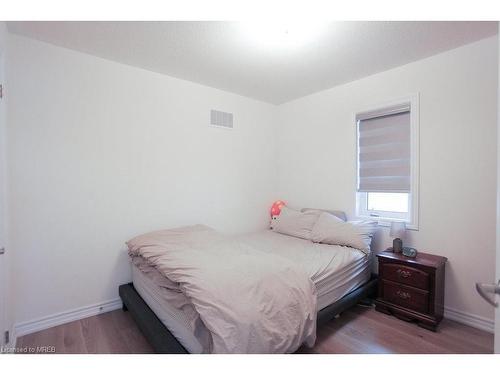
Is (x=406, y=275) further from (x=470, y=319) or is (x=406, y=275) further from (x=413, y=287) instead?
(x=470, y=319)

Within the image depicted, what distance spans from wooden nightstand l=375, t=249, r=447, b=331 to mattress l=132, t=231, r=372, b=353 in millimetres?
220

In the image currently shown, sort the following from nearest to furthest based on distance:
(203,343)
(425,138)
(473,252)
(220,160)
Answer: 1. (203,343)
2. (473,252)
3. (425,138)
4. (220,160)

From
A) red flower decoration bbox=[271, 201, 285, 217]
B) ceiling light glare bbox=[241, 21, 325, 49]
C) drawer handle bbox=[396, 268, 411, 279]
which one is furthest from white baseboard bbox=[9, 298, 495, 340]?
ceiling light glare bbox=[241, 21, 325, 49]

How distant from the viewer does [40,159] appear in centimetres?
205

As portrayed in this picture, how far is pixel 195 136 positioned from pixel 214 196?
0.79 m

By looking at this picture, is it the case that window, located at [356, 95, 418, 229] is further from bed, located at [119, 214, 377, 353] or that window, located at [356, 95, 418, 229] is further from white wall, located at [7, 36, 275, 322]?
white wall, located at [7, 36, 275, 322]

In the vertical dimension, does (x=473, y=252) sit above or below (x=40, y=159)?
below

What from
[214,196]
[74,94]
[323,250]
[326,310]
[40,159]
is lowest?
[326,310]

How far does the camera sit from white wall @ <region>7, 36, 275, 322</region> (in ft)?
6.56

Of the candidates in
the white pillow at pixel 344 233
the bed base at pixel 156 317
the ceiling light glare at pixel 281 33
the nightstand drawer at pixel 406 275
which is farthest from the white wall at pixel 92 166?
the nightstand drawer at pixel 406 275

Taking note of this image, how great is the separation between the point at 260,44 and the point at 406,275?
241 cm

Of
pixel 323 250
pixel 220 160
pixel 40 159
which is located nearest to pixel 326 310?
pixel 323 250

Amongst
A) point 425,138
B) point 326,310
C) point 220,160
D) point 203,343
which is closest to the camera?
point 203,343
